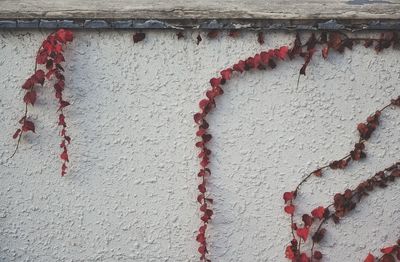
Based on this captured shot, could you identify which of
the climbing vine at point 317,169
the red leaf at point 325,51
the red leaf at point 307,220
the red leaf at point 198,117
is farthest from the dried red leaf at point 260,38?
the red leaf at point 307,220

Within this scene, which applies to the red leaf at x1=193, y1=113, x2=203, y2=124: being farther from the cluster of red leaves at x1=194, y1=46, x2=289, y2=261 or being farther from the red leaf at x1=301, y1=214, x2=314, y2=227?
the red leaf at x1=301, y1=214, x2=314, y2=227

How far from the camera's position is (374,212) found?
1620mm

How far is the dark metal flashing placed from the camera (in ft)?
4.64

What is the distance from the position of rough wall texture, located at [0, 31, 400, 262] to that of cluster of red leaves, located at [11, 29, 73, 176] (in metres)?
0.04

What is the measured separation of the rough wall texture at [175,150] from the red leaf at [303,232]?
56mm

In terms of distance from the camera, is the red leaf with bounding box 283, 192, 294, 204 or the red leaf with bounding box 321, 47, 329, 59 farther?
the red leaf with bounding box 283, 192, 294, 204

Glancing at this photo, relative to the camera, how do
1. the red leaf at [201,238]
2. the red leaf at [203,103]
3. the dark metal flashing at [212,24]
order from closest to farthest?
1. the dark metal flashing at [212,24]
2. the red leaf at [203,103]
3. the red leaf at [201,238]

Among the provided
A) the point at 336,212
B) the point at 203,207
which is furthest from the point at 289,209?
the point at 203,207

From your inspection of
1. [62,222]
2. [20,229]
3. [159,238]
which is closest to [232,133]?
[159,238]

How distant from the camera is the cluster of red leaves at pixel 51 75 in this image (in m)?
1.46

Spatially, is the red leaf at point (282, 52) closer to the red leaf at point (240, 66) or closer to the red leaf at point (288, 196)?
the red leaf at point (240, 66)

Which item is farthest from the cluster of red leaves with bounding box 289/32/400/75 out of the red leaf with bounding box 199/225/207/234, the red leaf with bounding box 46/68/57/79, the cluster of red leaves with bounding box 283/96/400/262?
the red leaf with bounding box 46/68/57/79

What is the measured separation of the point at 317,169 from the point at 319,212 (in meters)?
0.18

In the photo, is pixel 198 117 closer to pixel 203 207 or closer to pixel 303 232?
pixel 203 207
